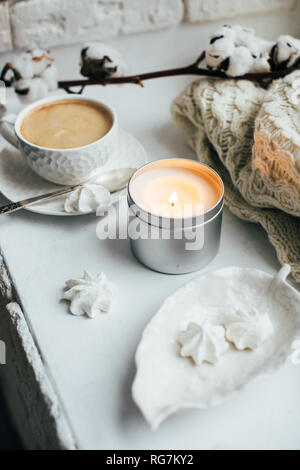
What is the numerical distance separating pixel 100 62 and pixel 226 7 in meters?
0.36

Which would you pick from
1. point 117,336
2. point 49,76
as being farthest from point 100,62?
point 117,336

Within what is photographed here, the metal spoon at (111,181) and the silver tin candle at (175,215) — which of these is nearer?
the silver tin candle at (175,215)

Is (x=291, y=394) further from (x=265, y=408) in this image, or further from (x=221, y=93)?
(x=221, y=93)

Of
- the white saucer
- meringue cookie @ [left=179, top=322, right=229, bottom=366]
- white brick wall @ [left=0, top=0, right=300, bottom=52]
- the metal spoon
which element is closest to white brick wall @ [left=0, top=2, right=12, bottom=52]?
white brick wall @ [left=0, top=0, right=300, bottom=52]

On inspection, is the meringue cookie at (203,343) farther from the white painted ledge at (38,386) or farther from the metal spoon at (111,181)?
the metal spoon at (111,181)

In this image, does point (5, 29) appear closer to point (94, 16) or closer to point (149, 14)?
point (94, 16)

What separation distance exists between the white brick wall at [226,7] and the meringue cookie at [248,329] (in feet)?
2.20

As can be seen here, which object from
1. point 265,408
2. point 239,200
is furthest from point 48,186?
point 265,408

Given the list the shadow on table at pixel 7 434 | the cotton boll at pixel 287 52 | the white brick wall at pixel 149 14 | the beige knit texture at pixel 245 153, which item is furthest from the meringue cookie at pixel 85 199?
the shadow on table at pixel 7 434

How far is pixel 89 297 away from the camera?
486 mm

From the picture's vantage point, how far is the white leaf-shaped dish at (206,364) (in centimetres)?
39

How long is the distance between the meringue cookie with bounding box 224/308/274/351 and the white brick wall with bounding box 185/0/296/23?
0.67 m

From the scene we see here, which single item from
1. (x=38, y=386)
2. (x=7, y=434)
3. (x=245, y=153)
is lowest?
(x=7, y=434)

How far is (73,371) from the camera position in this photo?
443mm
